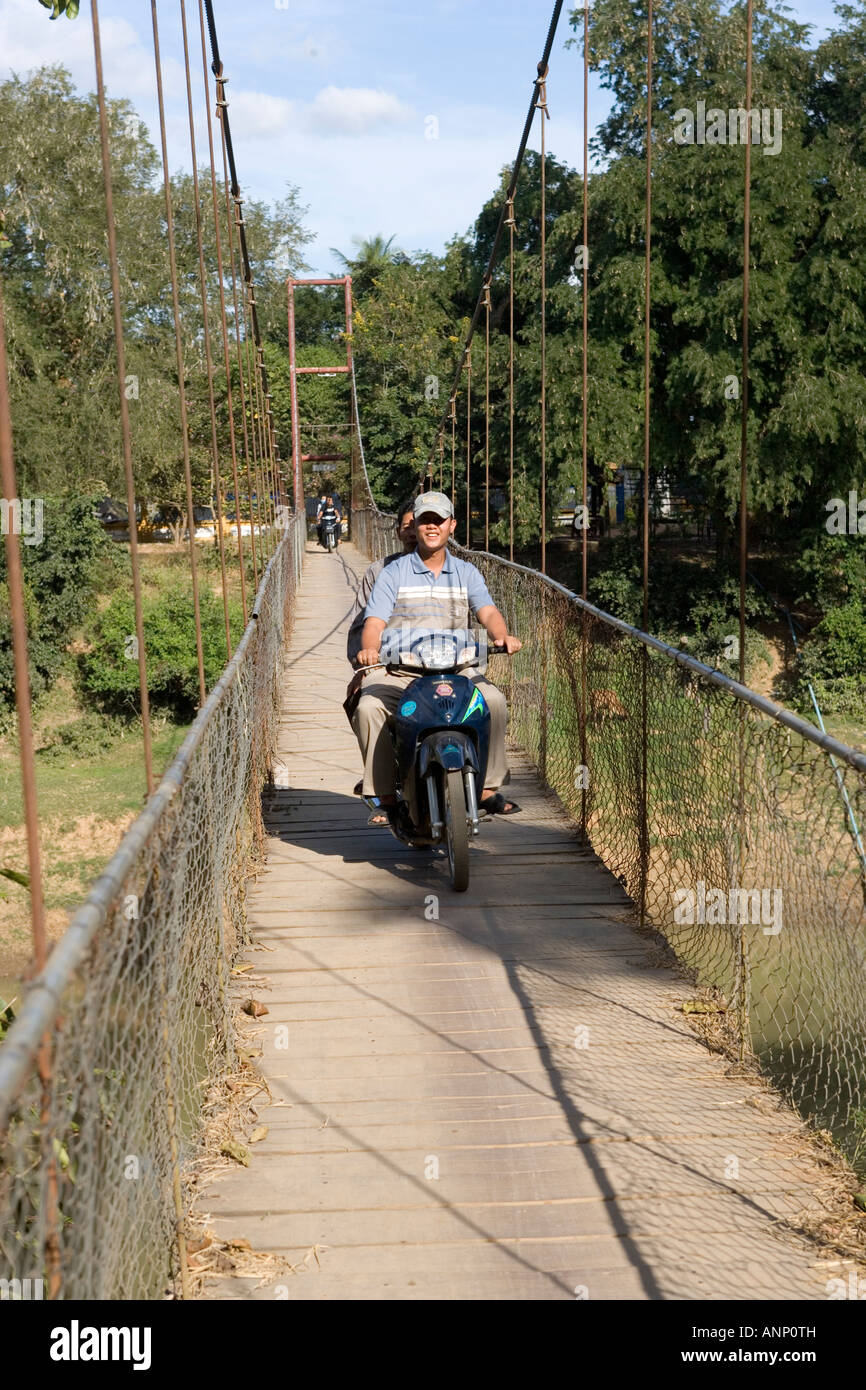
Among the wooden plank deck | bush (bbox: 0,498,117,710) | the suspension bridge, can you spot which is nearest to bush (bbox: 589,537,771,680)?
bush (bbox: 0,498,117,710)

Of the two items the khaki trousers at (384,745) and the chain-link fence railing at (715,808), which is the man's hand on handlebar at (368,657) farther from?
the chain-link fence railing at (715,808)

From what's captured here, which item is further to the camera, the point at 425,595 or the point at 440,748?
the point at 425,595

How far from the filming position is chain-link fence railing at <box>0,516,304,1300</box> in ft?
4.59

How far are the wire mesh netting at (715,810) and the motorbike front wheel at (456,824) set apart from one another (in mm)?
499

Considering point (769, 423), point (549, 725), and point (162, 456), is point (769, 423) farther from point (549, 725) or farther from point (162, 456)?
point (549, 725)

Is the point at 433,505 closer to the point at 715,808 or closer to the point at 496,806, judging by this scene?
the point at 496,806

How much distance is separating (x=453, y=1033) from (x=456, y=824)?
3.20 feet

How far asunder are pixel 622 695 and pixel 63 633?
861 inches

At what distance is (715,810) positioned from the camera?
11.9 feet

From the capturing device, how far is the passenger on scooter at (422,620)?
4.51 m

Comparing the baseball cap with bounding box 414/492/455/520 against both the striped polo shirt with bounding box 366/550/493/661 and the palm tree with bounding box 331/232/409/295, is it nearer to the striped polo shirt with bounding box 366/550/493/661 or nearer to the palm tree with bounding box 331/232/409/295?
the striped polo shirt with bounding box 366/550/493/661

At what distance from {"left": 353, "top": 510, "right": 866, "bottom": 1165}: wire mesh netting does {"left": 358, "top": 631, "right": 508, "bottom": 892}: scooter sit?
0.46m

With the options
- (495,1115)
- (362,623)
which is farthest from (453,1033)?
(362,623)

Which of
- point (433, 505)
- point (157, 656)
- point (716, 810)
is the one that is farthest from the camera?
point (157, 656)
